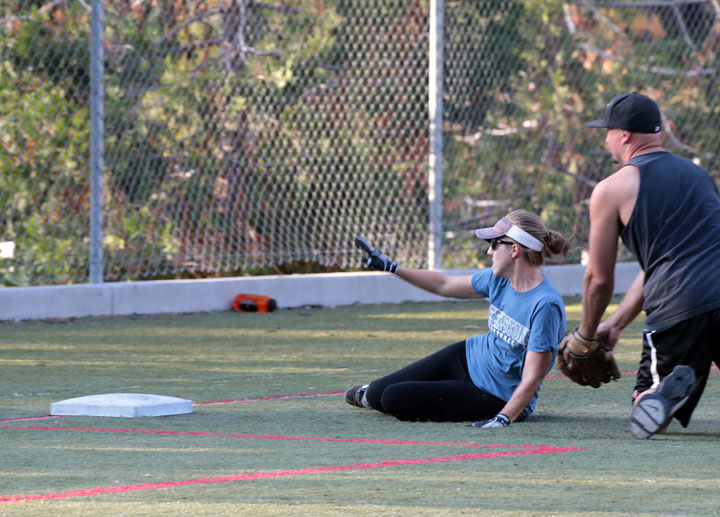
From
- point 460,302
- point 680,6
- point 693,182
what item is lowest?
point 460,302

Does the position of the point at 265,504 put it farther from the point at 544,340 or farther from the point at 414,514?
the point at 544,340

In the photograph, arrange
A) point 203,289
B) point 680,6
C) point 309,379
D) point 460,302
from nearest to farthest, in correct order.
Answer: point 309,379 → point 203,289 → point 460,302 → point 680,6

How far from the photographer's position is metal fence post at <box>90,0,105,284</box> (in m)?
10.9

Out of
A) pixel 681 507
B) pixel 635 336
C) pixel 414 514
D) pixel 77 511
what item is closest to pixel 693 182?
pixel 681 507

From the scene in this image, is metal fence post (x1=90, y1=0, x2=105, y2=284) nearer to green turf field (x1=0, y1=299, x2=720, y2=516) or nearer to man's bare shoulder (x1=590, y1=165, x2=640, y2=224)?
green turf field (x1=0, y1=299, x2=720, y2=516)

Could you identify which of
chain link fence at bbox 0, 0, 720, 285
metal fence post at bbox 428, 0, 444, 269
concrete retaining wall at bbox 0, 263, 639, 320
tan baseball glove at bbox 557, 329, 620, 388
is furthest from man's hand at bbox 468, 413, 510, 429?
metal fence post at bbox 428, 0, 444, 269

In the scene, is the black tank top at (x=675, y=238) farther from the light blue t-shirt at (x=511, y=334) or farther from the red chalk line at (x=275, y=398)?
the red chalk line at (x=275, y=398)

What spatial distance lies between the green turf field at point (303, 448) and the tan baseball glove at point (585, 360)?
0.78ft

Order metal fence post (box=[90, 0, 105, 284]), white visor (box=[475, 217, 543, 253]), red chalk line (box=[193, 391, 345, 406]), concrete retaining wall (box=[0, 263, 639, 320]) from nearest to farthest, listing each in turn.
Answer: white visor (box=[475, 217, 543, 253]) < red chalk line (box=[193, 391, 345, 406]) < concrete retaining wall (box=[0, 263, 639, 320]) < metal fence post (box=[90, 0, 105, 284])

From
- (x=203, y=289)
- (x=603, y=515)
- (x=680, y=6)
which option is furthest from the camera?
(x=680, y=6)

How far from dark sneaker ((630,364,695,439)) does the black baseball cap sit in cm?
103

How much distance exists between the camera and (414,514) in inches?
157

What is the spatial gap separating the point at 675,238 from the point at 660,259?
0.35 feet

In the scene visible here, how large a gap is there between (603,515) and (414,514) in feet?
1.80
